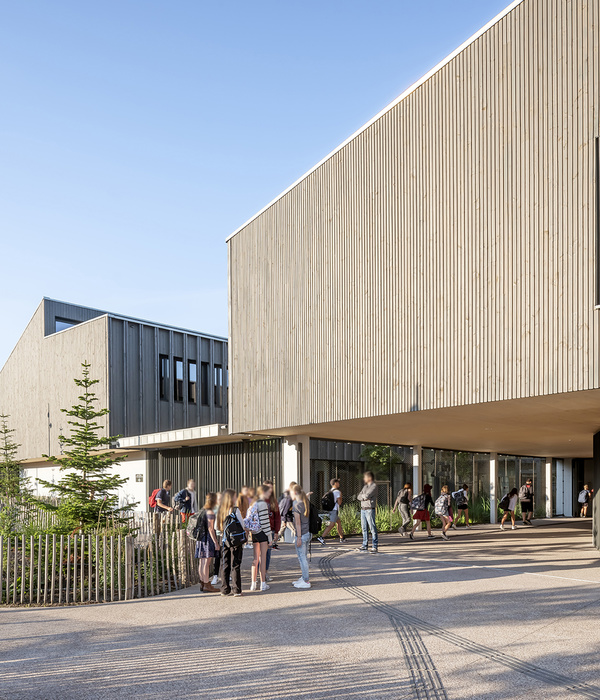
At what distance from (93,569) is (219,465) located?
11345 mm

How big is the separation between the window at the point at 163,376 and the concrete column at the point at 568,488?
792 inches

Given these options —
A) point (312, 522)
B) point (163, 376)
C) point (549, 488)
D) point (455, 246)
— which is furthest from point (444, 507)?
point (163, 376)

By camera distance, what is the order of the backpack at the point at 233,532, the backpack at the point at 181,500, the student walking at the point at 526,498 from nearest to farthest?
the backpack at the point at 233,532, the backpack at the point at 181,500, the student walking at the point at 526,498

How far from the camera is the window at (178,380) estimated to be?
33.1m

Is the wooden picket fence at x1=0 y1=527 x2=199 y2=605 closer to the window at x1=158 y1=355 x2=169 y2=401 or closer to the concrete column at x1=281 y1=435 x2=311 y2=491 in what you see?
the concrete column at x1=281 y1=435 x2=311 y2=491

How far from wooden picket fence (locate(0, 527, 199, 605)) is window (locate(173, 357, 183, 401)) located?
21187 mm

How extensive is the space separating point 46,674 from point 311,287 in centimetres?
1197

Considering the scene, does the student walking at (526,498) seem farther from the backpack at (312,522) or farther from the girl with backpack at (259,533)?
the girl with backpack at (259,533)

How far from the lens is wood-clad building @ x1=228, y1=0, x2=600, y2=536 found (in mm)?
11547

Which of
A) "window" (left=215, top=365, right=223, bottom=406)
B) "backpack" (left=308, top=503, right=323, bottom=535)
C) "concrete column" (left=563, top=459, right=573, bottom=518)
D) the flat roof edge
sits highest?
the flat roof edge

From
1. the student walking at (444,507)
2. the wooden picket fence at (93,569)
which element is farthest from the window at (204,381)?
the wooden picket fence at (93,569)

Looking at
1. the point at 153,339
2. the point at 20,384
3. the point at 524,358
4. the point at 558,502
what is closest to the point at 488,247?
the point at 524,358

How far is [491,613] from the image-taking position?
9109 mm

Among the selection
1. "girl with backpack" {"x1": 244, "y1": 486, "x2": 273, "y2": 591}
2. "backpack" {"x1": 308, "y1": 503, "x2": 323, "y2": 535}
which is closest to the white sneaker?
"girl with backpack" {"x1": 244, "y1": 486, "x2": 273, "y2": 591}
